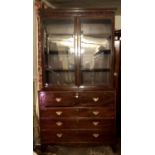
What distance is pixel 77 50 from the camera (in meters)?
2.86

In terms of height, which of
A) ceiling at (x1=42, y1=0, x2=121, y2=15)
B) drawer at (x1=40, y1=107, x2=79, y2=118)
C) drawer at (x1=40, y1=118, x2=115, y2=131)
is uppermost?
ceiling at (x1=42, y1=0, x2=121, y2=15)

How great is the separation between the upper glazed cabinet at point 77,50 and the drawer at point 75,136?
1.96 feet

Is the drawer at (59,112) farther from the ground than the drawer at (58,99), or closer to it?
closer to it

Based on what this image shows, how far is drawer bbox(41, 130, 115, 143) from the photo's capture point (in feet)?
9.29

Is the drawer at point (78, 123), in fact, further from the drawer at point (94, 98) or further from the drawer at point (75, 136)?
the drawer at point (94, 98)

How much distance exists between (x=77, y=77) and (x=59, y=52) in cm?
42

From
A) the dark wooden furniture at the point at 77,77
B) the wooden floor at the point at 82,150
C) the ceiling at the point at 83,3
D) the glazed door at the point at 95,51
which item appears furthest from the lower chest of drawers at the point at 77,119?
the ceiling at the point at 83,3

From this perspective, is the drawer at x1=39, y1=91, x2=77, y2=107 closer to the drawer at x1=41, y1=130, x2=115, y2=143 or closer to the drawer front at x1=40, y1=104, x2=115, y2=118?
the drawer front at x1=40, y1=104, x2=115, y2=118

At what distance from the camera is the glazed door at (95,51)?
9.40 ft

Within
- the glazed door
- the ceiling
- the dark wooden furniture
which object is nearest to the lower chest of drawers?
the dark wooden furniture
